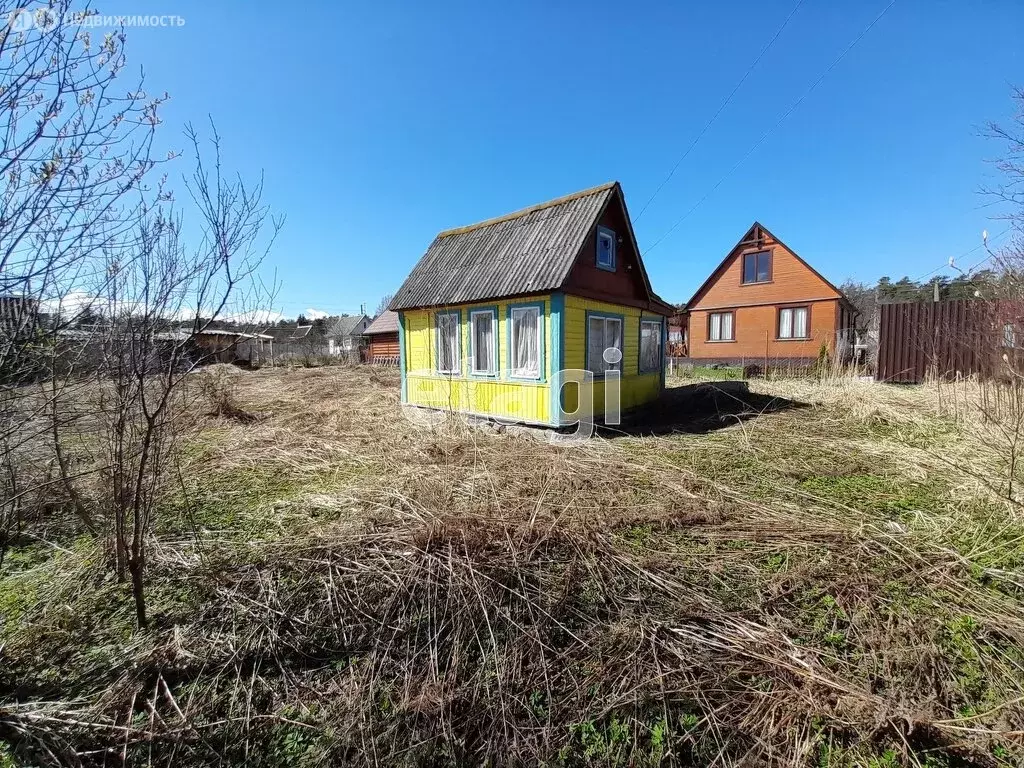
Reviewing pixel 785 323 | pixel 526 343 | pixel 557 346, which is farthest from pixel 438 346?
pixel 785 323

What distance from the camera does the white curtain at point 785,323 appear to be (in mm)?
21078

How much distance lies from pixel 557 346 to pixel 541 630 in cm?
575

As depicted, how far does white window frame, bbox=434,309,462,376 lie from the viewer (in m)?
9.52

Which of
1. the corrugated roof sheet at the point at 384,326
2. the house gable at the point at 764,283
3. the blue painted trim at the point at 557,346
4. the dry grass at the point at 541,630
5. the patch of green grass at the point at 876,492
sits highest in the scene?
the house gable at the point at 764,283

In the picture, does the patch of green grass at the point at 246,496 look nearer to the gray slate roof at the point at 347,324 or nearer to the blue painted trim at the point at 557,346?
the blue painted trim at the point at 557,346

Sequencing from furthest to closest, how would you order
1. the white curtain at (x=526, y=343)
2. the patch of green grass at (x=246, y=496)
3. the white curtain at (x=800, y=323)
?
1. the white curtain at (x=800, y=323)
2. the white curtain at (x=526, y=343)
3. the patch of green grass at (x=246, y=496)

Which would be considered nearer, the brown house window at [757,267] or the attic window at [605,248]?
the attic window at [605,248]

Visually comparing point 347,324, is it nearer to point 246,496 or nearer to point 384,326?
point 384,326

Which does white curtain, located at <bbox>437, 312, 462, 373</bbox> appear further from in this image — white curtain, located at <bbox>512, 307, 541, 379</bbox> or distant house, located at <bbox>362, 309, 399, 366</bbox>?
distant house, located at <bbox>362, 309, 399, 366</bbox>

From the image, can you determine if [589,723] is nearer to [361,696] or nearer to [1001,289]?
[361,696]

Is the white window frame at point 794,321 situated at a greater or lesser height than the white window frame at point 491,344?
greater

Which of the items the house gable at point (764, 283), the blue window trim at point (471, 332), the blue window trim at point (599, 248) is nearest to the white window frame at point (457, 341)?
the blue window trim at point (471, 332)

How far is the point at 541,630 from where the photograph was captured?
8.94 ft

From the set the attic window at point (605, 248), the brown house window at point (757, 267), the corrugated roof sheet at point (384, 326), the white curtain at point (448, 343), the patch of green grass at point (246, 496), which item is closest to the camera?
the patch of green grass at point (246, 496)
